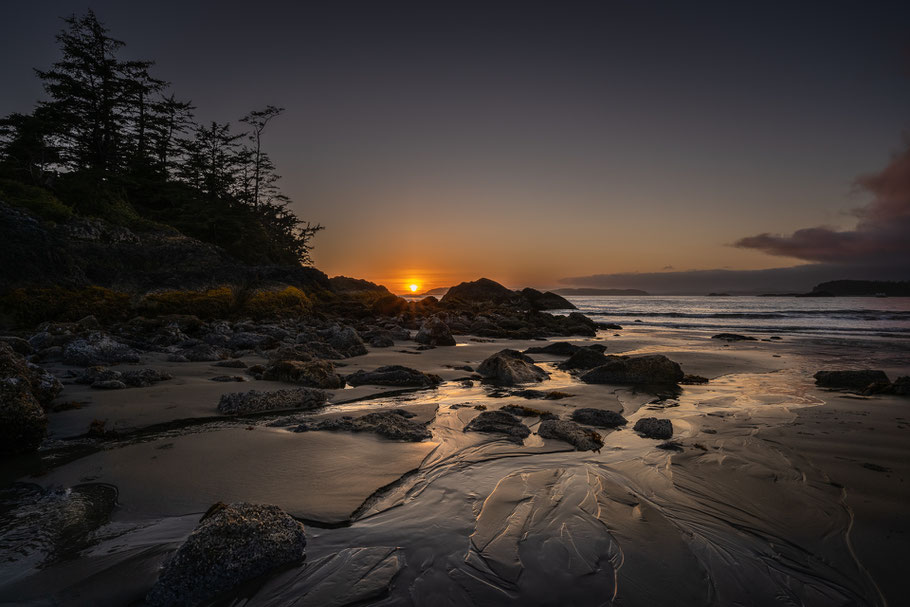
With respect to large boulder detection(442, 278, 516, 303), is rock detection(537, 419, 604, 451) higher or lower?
lower

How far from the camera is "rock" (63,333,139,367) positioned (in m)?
7.06

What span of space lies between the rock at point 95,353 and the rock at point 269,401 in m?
3.82

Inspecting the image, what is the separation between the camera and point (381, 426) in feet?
15.3

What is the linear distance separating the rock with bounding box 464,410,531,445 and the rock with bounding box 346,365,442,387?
8.07 ft

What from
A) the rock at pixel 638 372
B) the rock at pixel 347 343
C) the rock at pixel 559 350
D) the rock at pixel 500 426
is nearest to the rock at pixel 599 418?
the rock at pixel 500 426

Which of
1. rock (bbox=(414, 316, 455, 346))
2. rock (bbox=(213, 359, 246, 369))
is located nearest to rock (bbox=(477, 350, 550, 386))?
rock (bbox=(414, 316, 455, 346))

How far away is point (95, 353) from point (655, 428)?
9580mm

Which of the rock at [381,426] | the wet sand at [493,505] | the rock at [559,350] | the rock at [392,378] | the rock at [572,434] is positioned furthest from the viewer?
the rock at [559,350]

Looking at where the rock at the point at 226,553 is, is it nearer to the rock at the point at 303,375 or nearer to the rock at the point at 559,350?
the rock at the point at 303,375

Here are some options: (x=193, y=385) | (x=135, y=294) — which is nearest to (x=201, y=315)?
(x=135, y=294)

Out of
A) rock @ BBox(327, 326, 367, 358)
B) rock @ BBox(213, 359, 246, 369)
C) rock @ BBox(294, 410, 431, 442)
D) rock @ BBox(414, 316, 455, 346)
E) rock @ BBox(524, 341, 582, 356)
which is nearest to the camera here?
rock @ BBox(294, 410, 431, 442)

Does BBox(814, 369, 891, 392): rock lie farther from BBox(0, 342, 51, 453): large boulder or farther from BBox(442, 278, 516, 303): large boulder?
BBox(442, 278, 516, 303): large boulder

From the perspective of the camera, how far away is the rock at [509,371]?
312 inches

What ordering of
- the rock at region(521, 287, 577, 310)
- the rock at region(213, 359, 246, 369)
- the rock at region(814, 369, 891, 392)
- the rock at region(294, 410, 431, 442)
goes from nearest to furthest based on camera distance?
1. the rock at region(294, 410, 431, 442)
2. the rock at region(814, 369, 891, 392)
3. the rock at region(213, 359, 246, 369)
4. the rock at region(521, 287, 577, 310)
